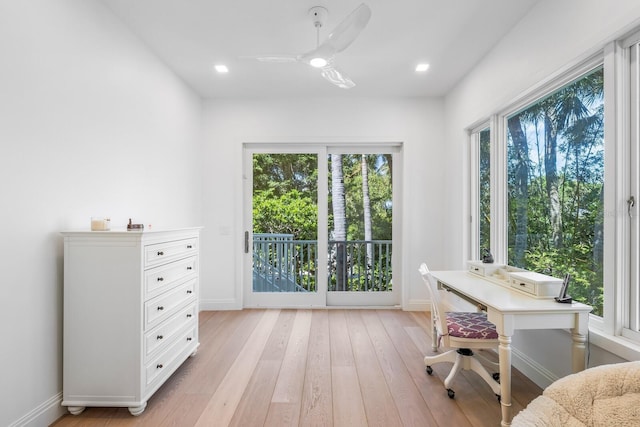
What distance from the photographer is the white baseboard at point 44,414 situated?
1.83 m

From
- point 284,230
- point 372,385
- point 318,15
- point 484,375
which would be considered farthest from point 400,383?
point 318,15

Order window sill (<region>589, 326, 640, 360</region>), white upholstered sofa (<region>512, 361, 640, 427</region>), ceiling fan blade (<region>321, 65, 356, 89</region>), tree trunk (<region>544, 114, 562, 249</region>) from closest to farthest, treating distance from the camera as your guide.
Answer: white upholstered sofa (<region>512, 361, 640, 427</region>)
window sill (<region>589, 326, 640, 360</region>)
tree trunk (<region>544, 114, 562, 249</region>)
ceiling fan blade (<region>321, 65, 356, 89</region>)

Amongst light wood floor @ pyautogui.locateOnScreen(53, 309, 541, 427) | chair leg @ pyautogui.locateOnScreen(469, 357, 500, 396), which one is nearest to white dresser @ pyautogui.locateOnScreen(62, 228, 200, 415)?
light wood floor @ pyautogui.locateOnScreen(53, 309, 541, 427)

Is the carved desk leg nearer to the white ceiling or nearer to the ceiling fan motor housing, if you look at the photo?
the white ceiling

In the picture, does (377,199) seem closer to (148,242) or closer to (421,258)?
(421,258)

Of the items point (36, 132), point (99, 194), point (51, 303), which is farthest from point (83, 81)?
point (51, 303)

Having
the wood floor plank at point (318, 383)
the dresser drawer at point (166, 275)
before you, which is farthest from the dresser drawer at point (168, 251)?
the wood floor plank at point (318, 383)

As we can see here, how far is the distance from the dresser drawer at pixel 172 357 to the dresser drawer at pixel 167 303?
0.78ft

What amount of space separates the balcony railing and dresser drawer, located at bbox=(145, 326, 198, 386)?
1.65 meters

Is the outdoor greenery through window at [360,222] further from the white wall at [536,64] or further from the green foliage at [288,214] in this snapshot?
the white wall at [536,64]

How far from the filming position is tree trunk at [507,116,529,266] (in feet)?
9.20

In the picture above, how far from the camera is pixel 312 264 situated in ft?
14.8

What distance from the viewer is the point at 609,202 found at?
1.90 m

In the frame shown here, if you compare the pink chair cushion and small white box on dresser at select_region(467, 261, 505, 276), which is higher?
small white box on dresser at select_region(467, 261, 505, 276)
